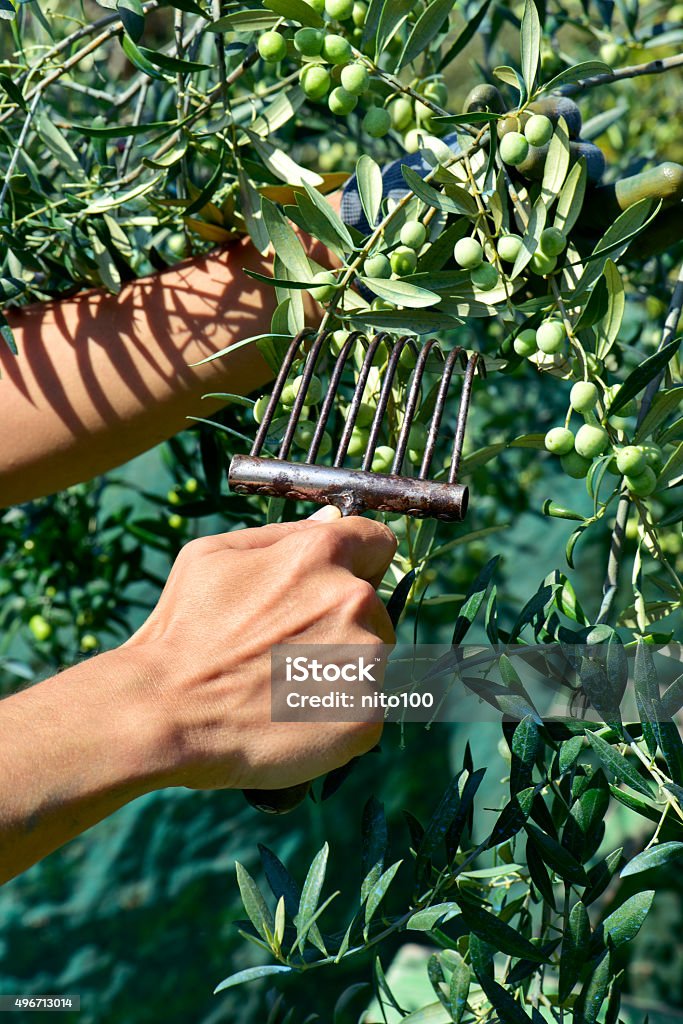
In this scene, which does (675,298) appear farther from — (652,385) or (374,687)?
(374,687)

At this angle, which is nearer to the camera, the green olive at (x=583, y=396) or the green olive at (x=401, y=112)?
the green olive at (x=583, y=396)

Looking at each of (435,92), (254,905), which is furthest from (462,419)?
(435,92)

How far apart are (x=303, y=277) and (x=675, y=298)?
325 mm

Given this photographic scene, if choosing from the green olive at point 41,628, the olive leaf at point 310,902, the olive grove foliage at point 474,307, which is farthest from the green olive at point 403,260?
the green olive at point 41,628

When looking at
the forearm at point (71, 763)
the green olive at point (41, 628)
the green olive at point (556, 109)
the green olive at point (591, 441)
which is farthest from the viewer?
the green olive at point (41, 628)

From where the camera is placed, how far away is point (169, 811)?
2.34 metres

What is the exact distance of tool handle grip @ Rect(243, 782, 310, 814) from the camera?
0.70 metres

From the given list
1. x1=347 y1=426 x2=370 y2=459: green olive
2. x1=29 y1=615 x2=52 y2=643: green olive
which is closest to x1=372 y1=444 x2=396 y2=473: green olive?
x1=347 y1=426 x2=370 y2=459: green olive

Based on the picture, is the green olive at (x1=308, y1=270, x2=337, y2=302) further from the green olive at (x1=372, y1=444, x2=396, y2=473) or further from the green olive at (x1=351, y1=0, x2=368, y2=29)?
the green olive at (x1=351, y1=0, x2=368, y2=29)

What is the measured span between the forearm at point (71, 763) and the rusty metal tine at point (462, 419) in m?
0.27

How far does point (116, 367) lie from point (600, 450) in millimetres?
668

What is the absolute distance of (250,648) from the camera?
670 mm

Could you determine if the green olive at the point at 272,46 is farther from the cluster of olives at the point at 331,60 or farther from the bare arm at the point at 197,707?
the bare arm at the point at 197,707

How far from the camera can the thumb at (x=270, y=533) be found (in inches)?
28.5
